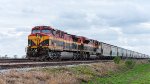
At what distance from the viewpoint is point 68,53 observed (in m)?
50.1

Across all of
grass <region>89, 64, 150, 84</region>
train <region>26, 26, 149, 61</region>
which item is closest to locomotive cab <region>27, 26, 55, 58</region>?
train <region>26, 26, 149, 61</region>

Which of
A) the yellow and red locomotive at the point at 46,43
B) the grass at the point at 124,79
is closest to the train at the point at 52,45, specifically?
the yellow and red locomotive at the point at 46,43

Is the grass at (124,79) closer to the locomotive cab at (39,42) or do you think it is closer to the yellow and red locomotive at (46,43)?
the yellow and red locomotive at (46,43)

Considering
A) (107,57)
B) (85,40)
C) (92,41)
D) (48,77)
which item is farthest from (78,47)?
(48,77)

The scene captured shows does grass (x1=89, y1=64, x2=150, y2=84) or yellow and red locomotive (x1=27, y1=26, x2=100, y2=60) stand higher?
yellow and red locomotive (x1=27, y1=26, x2=100, y2=60)

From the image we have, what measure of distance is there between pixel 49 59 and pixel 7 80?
25.7 m

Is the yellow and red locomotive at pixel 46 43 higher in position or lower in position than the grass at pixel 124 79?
higher

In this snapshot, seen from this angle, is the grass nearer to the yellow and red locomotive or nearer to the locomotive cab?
the yellow and red locomotive

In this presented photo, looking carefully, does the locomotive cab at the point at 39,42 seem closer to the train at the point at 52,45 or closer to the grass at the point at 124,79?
the train at the point at 52,45

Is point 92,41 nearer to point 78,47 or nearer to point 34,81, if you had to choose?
point 78,47

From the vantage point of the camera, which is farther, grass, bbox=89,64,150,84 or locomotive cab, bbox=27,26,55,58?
locomotive cab, bbox=27,26,55,58

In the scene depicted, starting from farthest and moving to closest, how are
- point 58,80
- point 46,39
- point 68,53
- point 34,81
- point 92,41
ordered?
1. point 92,41
2. point 68,53
3. point 46,39
4. point 58,80
5. point 34,81

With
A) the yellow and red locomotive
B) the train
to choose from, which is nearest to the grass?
the yellow and red locomotive

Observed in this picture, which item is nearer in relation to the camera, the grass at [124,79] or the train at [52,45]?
the grass at [124,79]
